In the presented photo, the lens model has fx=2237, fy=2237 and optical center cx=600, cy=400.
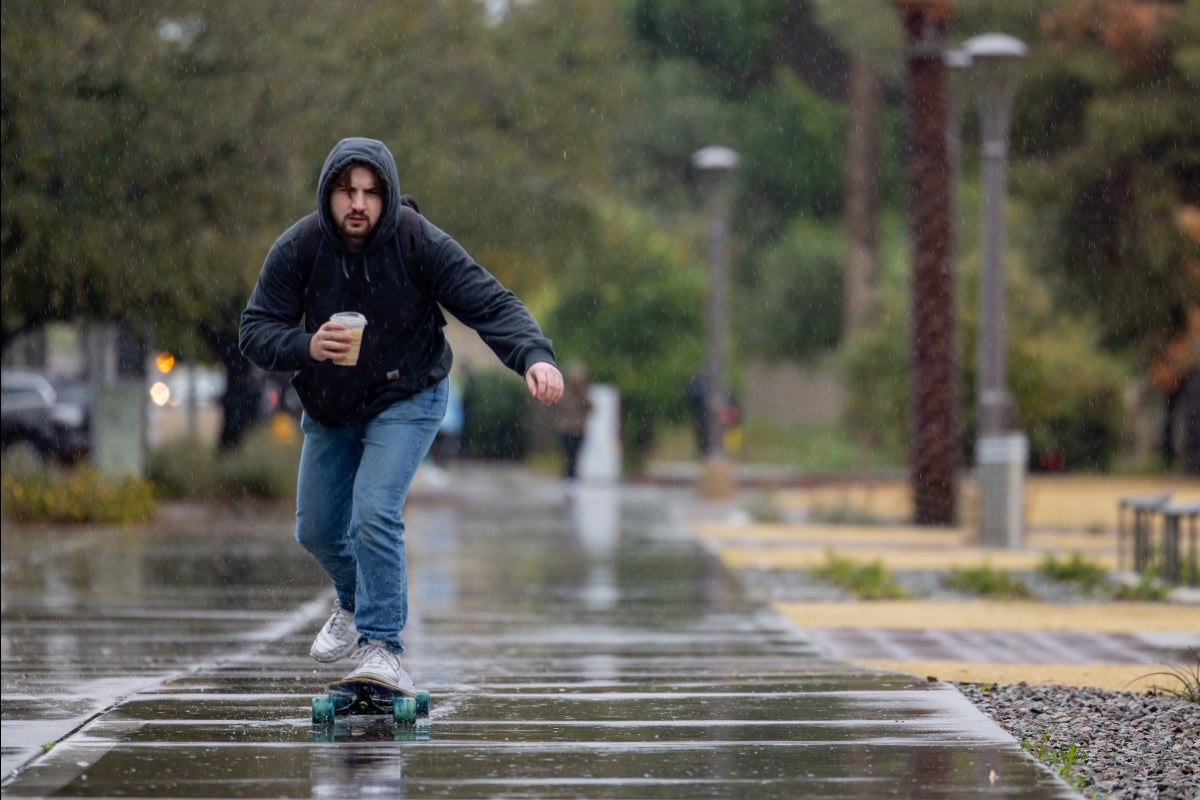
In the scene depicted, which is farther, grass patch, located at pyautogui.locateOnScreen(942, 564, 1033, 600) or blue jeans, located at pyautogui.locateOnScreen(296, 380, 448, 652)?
grass patch, located at pyautogui.locateOnScreen(942, 564, 1033, 600)

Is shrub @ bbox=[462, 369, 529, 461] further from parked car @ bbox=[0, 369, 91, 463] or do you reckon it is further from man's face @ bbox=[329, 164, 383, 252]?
man's face @ bbox=[329, 164, 383, 252]

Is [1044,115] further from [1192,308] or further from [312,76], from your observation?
[312,76]

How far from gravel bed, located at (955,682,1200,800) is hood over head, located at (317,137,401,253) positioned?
2.51 metres

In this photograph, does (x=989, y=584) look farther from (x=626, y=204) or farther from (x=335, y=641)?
(x=626, y=204)

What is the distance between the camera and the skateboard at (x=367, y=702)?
22.7 feet

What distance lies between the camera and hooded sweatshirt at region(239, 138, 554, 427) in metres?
7.01

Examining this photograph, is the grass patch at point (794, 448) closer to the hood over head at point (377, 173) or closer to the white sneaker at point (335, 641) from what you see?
the white sneaker at point (335, 641)

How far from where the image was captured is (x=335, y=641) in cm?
736

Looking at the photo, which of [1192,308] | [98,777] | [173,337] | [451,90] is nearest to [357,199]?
[98,777]

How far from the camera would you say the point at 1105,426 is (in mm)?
36781

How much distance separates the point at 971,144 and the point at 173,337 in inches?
726

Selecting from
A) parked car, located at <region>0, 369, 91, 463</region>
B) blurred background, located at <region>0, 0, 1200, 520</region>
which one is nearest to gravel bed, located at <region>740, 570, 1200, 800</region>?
blurred background, located at <region>0, 0, 1200, 520</region>

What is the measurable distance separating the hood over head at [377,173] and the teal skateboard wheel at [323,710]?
Answer: 4.61ft

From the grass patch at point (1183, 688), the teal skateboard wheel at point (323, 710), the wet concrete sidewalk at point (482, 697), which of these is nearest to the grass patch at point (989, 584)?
the wet concrete sidewalk at point (482, 697)
